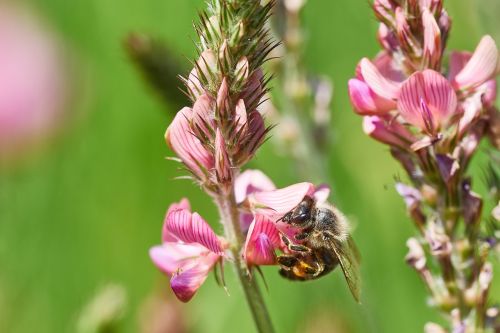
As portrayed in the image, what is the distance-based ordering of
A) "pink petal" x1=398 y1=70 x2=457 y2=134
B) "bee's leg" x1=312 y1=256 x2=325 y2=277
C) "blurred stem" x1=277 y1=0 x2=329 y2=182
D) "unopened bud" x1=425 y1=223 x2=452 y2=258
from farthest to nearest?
"blurred stem" x1=277 y1=0 x2=329 y2=182 → "bee's leg" x1=312 y1=256 x2=325 y2=277 → "unopened bud" x1=425 y1=223 x2=452 y2=258 → "pink petal" x1=398 y1=70 x2=457 y2=134

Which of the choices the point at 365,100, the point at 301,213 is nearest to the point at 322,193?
the point at 301,213

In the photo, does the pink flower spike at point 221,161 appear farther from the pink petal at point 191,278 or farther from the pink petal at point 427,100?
the pink petal at point 427,100

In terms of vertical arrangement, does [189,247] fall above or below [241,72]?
below

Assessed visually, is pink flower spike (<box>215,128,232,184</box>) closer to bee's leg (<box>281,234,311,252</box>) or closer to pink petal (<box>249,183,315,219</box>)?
pink petal (<box>249,183,315,219</box>)

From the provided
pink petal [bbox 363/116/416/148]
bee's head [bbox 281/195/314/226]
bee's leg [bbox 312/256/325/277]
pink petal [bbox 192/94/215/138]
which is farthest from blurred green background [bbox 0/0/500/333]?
pink petal [bbox 192/94/215/138]

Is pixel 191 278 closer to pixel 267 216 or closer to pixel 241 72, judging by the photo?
pixel 267 216

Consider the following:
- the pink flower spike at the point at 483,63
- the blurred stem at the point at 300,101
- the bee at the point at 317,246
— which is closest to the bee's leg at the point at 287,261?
the bee at the point at 317,246
